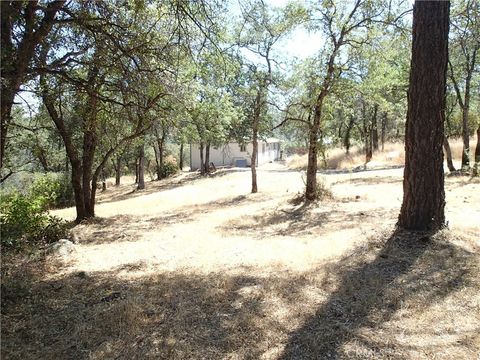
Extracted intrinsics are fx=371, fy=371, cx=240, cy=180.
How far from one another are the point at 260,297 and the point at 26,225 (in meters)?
4.77

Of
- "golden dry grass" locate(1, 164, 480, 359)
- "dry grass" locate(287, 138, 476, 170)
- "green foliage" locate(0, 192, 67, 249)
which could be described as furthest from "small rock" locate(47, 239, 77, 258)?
"dry grass" locate(287, 138, 476, 170)

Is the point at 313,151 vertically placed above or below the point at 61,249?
above

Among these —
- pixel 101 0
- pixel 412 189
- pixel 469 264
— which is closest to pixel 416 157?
pixel 412 189

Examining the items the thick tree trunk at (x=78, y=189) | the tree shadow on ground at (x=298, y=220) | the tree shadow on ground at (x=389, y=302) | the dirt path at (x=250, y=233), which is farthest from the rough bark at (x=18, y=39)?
the thick tree trunk at (x=78, y=189)

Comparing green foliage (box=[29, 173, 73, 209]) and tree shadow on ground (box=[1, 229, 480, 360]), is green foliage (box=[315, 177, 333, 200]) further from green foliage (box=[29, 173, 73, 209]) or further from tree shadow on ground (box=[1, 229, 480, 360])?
green foliage (box=[29, 173, 73, 209])

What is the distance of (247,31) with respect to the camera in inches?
545

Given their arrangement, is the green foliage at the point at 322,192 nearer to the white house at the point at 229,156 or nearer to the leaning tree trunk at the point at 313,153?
the leaning tree trunk at the point at 313,153

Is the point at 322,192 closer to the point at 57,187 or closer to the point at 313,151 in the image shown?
the point at 313,151

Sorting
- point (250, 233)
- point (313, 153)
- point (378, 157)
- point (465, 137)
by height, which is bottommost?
point (250, 233)

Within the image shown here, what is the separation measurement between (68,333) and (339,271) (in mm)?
3121

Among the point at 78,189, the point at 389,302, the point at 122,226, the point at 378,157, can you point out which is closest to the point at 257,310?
the point at 389,302

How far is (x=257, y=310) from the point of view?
12.4ft

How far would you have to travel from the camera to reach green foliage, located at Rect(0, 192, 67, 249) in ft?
19.3

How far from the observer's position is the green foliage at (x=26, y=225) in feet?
19.3
